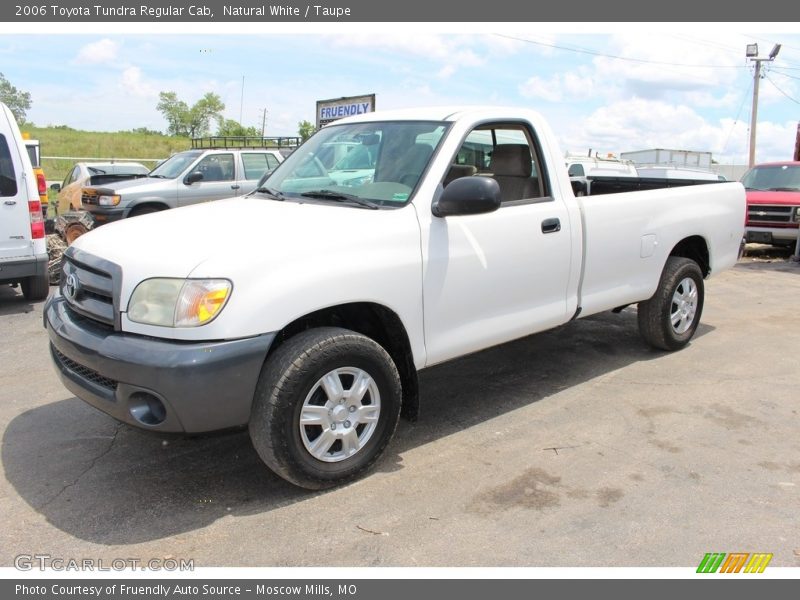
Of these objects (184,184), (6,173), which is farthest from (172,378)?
(184,184)

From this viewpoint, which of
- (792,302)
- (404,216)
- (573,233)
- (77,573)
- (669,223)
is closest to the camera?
(77,573)

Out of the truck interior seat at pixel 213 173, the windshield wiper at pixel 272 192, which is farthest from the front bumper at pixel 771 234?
the windshield wiper at pixel 272 192

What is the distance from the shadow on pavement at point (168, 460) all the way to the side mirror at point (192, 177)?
789 centimetres

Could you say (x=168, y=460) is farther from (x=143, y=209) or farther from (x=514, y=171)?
(x=143, y=209)

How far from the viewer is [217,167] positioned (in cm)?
1262

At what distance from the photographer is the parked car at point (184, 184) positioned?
11305mm

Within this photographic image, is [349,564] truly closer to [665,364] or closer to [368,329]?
[368,329]

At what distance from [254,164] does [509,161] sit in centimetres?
908

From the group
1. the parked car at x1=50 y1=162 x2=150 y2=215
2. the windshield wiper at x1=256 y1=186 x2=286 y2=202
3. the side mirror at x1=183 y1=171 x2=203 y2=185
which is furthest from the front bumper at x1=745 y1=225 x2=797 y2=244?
the parked car at x1=50 y1=162 x2=150 y2=215

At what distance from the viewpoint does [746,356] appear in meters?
5.91

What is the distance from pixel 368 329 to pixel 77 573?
1832mm

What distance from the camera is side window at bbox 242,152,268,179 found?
12906mm

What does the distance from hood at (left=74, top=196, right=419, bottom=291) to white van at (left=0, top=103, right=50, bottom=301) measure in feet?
14.7

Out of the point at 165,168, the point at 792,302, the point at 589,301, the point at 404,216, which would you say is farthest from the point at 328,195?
the point at 165,168
